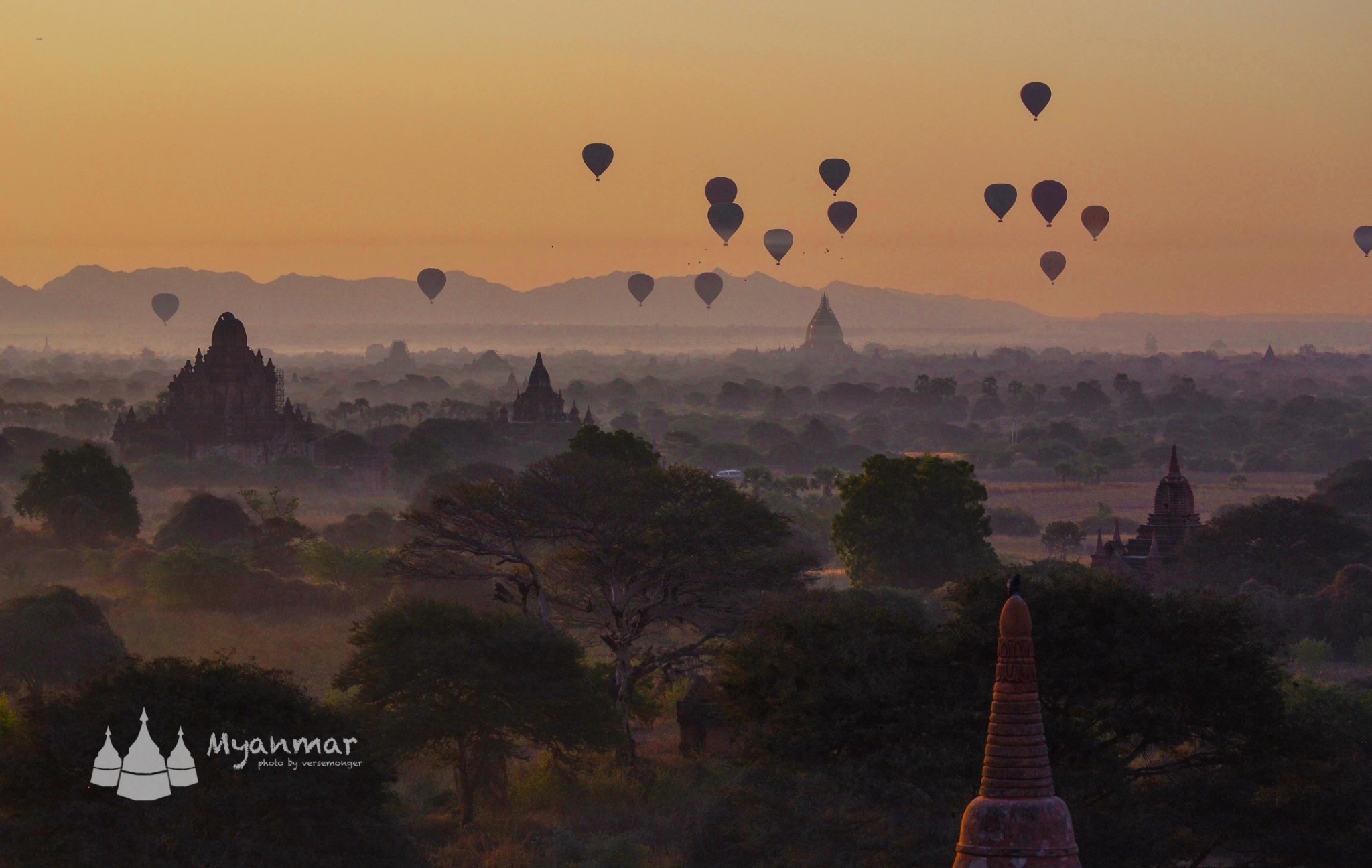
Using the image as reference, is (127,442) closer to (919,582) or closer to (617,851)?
(919,582)

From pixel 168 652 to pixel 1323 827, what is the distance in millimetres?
32519

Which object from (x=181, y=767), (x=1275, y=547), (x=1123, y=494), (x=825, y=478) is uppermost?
(x=181, y=767)

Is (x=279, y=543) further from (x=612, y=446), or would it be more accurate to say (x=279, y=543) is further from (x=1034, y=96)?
(x=1034, y=96)

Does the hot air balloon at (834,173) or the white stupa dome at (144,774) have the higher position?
the hot air balloon at (834,173)

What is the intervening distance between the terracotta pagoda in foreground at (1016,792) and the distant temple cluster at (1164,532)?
47940mm

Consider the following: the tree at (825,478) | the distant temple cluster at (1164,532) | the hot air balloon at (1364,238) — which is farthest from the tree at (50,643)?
the hot air balloon at (1364,238)

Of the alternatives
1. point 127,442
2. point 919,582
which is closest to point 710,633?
point 919,582

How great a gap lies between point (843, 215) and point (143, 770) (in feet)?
328

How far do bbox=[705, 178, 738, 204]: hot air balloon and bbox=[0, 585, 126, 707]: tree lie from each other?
7950cm

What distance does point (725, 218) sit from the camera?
12219 centimetres

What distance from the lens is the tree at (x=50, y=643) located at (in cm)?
4375

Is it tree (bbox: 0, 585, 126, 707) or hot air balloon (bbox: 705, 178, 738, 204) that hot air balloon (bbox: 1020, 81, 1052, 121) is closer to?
hot air balloon (bbox: 705, 178, 738, 204)

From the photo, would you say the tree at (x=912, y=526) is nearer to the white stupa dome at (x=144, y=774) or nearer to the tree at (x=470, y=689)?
the tree at (x=470, y=689)

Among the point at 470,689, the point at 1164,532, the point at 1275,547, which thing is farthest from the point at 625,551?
the point at 1275,547
